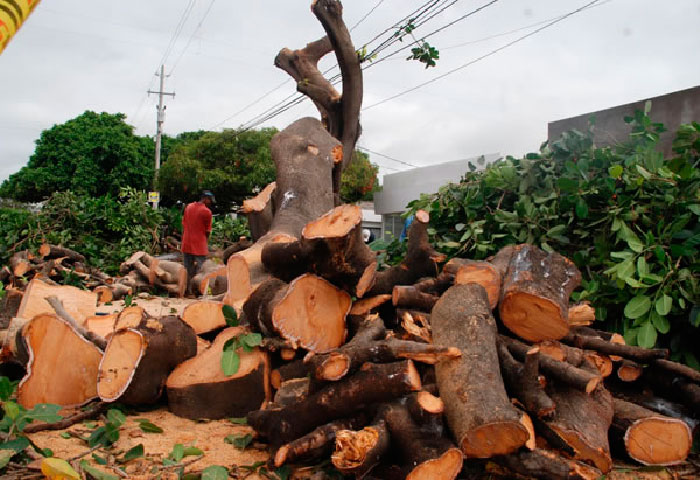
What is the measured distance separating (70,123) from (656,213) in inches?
1140

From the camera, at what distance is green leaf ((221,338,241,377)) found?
2.71 m

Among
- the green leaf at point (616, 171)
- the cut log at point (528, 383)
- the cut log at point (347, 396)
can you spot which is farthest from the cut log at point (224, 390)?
the green leaf at point (616, 171)

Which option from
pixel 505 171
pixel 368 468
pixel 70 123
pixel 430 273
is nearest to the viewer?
pixel 368 468

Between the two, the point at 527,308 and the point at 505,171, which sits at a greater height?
the point at 505,171

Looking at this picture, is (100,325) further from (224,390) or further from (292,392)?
(292,392)

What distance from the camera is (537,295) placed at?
2.48 meters

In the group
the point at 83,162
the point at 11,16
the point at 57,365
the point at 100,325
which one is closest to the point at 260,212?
the point at 100,325

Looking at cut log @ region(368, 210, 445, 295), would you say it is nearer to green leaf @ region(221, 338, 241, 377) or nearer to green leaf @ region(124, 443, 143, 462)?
green leaf @ region(221, 338, 241, 377)

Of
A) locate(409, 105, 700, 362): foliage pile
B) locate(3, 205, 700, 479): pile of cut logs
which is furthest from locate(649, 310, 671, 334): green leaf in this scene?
locate(3, 205, 700, 479): pile of cut logs

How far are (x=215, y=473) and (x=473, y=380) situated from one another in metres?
1.10

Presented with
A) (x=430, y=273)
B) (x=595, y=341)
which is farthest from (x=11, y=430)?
(x=595, y=341)

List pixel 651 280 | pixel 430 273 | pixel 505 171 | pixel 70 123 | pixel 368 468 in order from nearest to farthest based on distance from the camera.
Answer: pixel 368 468
pixel 651 280
pixel 430 273
pixel 505 171
pixel 70 123

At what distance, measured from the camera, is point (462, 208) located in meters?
4.51

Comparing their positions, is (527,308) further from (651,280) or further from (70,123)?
(70,123)
